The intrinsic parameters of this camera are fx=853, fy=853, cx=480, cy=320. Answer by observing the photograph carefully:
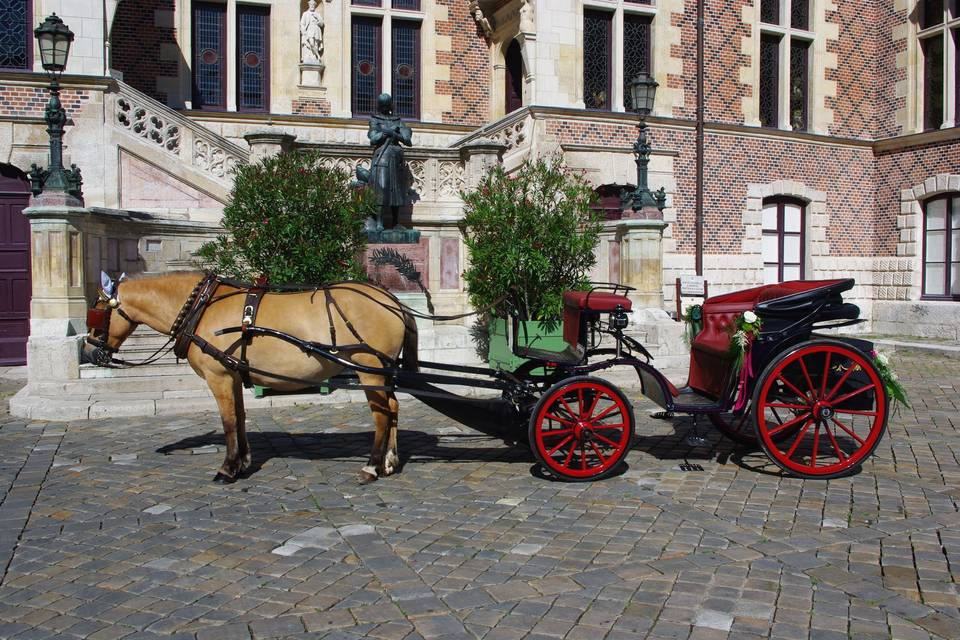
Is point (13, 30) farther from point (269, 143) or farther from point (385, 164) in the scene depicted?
point (385, 164)

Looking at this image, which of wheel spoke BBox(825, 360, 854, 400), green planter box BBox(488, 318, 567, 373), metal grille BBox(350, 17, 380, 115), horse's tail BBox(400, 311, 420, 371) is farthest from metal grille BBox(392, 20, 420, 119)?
wheel spoke BBox(825, 360, 854, 400)

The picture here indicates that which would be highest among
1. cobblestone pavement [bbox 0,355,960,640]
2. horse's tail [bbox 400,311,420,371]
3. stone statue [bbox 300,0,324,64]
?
stone statue [bbox 300,0,324,64]

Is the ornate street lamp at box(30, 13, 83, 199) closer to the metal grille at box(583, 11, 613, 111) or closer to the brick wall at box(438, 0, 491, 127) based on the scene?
the brick wall at box(438, 0, 491, 127)

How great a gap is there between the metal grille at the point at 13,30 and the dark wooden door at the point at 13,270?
199 centimetres

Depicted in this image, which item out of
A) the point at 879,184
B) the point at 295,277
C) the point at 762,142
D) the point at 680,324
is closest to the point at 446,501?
the point at 295,277

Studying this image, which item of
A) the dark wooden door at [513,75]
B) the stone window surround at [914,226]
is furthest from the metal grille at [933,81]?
the dark wooden door at [513,75]

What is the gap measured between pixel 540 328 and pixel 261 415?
13.1 ft

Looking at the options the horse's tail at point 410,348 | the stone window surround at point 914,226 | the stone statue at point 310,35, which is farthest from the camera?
the stone window surround at point 914,226

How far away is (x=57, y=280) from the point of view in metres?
10.4

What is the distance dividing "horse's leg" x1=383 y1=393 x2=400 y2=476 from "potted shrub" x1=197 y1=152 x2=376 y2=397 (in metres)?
3.79

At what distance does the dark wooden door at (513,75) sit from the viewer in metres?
19.6

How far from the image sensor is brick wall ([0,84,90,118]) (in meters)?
13.8

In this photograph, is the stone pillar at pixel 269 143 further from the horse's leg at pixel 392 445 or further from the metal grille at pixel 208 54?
the horse's leg at pixel 392 445

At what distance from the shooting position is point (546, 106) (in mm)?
17250
